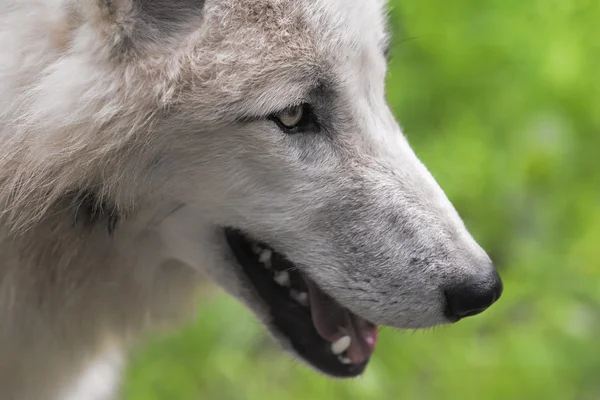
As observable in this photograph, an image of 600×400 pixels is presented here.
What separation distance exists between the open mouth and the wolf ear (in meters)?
0.47

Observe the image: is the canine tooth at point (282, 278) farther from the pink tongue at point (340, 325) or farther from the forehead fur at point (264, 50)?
the forehead fur at point (264, 50)

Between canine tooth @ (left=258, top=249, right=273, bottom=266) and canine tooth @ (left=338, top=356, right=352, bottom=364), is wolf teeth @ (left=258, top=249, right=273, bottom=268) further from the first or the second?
canine tooth @ (left=338, top=356, right=352, bottom=364)

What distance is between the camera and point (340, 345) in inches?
81.6

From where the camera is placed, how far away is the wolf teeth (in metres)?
1.93

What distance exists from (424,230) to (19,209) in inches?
33.4

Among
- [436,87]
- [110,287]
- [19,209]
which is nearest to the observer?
[19,209]

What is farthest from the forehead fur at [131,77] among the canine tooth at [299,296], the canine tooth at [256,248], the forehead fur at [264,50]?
the canine tooth at [299,296]

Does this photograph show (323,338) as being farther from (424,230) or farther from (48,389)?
(48,389)

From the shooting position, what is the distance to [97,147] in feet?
5.45

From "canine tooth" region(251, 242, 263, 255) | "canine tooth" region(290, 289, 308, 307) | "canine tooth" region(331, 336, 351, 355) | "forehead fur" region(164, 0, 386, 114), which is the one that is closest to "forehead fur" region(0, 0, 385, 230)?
"forehead fur" region(164, 0, 386, 114)

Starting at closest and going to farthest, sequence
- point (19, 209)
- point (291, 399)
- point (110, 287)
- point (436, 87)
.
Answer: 1. point (19, 209)
2. point (110, 287)
3. point (291, 399)
4. point (436, 87)

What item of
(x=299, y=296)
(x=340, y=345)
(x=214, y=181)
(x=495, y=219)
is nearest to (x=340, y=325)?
(x=340, y=345)

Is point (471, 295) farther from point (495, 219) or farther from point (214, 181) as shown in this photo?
point (495, 219)

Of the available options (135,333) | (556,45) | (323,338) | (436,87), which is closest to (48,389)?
(135,333)
